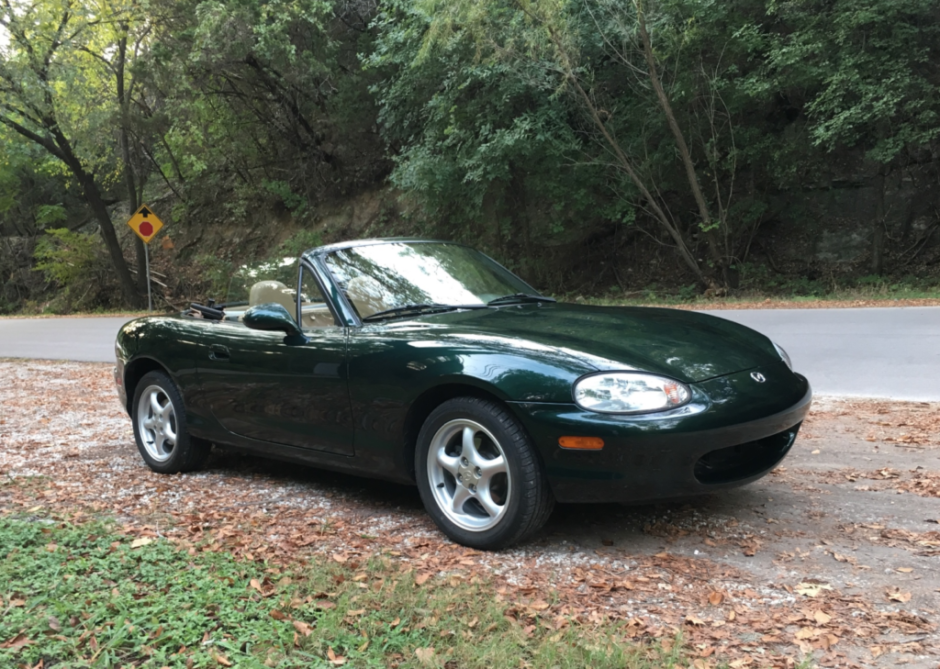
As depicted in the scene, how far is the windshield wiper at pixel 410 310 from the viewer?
4.26 meters

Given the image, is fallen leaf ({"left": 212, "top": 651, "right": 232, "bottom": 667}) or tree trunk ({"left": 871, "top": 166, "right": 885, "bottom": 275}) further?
tree trunk ({"left": 871, "top": 166, "right": 885, "bottom": 275})

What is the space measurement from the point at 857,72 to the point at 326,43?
1468 cm

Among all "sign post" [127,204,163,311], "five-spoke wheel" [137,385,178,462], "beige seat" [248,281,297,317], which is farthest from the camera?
"sign post" [127,204,163,311]

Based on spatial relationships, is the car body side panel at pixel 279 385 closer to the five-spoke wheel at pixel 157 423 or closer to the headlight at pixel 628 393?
the five-spoke wheel at pixel 157 423

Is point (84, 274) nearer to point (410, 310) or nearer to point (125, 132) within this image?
point (125, 132)

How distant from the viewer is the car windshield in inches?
173

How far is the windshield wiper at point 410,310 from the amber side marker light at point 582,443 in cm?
128

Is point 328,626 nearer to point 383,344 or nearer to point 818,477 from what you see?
point 383,344

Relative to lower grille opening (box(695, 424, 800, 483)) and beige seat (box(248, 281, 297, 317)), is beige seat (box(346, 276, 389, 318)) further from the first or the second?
lower grille opening (box(695, 424, 800, 483))

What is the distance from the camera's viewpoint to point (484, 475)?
359 centimetres

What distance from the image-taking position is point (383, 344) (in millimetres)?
3953

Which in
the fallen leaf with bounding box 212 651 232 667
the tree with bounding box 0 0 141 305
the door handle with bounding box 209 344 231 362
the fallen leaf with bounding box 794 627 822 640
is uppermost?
the tree with bounding box 0 0 141 305

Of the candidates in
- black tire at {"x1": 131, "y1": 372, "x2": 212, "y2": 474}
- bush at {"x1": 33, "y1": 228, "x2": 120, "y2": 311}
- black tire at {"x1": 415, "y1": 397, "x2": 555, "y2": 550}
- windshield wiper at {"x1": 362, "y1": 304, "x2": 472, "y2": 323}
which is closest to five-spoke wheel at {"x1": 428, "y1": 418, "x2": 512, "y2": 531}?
black tire at {"x1": 415, "y1": 397, "x2": 555, "y2": 550}

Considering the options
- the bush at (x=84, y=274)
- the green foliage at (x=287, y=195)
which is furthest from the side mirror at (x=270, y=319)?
the bush at (x=84, y=274)
